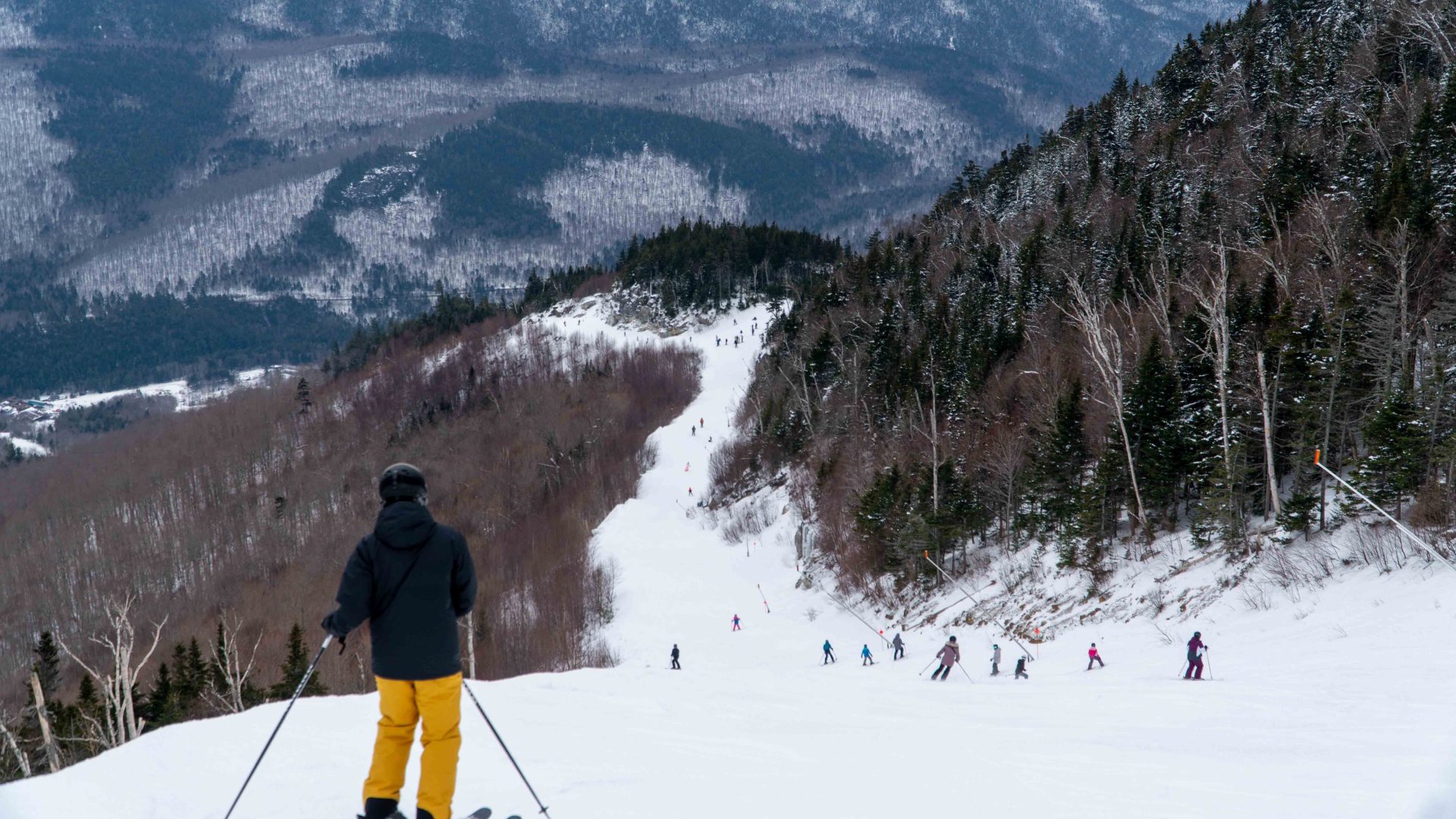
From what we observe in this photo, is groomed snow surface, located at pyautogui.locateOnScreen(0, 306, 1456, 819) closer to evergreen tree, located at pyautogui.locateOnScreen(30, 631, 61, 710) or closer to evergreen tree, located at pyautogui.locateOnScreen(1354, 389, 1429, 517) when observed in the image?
evergreen tree, located at pyautogui.locateOnScreen(1354, 389, 1429, 517)

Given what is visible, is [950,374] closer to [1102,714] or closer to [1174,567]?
[1174,567]

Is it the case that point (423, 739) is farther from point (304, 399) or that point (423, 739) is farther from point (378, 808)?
point (304, 399)

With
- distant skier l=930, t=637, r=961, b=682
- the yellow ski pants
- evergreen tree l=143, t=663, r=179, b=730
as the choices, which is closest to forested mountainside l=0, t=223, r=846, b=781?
evergreen tree l=143, t=663, r=179, b=730

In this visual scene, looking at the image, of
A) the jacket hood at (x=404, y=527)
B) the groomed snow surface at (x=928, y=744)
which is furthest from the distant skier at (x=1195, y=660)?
the jacket hood at (x=404, y=527)

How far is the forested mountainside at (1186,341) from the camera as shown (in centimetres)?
2489

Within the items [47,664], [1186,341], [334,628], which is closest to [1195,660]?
[334,628]

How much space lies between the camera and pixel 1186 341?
31.6 metres

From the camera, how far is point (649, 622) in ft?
139

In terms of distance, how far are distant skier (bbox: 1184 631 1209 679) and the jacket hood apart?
50.1 feet

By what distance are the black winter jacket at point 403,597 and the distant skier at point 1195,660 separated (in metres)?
15.1

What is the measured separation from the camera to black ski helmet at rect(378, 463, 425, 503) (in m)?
4.87

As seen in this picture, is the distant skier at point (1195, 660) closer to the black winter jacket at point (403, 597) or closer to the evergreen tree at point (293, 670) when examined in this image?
the black winter jacket at point (403, 597)

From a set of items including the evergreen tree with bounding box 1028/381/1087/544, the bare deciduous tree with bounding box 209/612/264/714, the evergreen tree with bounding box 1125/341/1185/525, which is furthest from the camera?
the evergreen tree with bounding box 1028/381/1087/544

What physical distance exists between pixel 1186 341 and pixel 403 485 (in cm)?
3325
